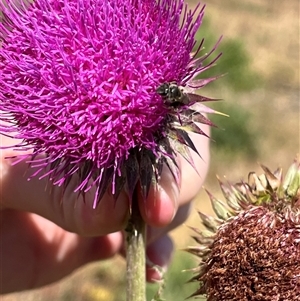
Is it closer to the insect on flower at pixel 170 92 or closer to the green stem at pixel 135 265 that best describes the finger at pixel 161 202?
the green stem at pixel 135 265

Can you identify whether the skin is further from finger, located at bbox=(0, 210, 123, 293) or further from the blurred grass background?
the blurred grass background

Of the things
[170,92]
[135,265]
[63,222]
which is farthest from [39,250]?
[170,92]

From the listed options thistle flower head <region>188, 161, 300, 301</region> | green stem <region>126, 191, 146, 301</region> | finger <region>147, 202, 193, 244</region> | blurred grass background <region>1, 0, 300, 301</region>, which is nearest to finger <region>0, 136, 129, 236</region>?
green stem <region>126, 191, 146, 301</region>

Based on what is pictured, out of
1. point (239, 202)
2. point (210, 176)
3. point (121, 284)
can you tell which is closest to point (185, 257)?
point (121, 284)

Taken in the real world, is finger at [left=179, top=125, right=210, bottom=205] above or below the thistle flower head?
above

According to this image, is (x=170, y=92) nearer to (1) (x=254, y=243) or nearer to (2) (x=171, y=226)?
(1) (x=254, y=243)

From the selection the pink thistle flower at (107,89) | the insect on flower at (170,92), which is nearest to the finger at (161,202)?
the pink thistle flower at (107,89)

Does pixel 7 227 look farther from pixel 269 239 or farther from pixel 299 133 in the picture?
pixel 299 133
